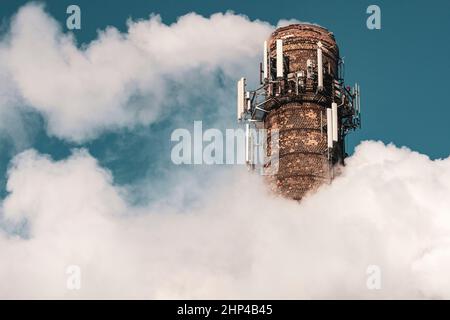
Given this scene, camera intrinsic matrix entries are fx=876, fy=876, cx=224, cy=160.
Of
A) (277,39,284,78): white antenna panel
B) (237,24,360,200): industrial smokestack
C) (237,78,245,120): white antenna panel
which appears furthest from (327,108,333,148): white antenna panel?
(237,78,245,120): white antenna panel

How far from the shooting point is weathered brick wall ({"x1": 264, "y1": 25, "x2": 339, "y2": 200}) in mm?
49938

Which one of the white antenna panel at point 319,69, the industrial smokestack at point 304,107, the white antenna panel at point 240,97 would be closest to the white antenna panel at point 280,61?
the industrial smokestack at point 304,107

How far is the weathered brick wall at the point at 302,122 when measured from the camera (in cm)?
4994

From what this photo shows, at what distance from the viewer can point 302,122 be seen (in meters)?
50.9

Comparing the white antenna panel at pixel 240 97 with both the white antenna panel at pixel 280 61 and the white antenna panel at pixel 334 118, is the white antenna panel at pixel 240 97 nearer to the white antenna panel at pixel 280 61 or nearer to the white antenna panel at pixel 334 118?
the white antenna panel at pixel 280 61

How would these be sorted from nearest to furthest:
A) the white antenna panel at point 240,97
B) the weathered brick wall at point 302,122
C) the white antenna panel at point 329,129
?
1. the white antenna panel at point 329,129
2. the weathered brick wall at point 302,122
3. the white antenna panel at point 240,97

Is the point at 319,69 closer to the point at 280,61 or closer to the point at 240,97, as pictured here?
the point at 280,61

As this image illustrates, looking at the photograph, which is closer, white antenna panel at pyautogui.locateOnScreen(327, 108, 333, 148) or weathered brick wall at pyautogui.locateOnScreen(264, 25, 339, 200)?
white antenna panel at pyautogui.locateOnScreen(327, 108, 333, 148)

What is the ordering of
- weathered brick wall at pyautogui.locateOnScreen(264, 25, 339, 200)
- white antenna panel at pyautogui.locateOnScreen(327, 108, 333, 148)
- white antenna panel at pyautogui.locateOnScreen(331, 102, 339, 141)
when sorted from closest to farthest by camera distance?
white antenna panel at pyautogui.locateOnScreen(327, 108, 333, 148) → white antenna panel at pyautogui.locateOnScreen(331, 102, 339, 141) → weathered brick wall at pyautogui.locateOnScreen(264, 25, 339, 200)

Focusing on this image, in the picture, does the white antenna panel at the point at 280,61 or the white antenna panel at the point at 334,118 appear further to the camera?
the white antenna panel at the point at 280,61

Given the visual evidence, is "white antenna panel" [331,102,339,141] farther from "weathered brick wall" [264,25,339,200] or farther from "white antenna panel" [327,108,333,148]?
"weathered brick wall" [264,25,339,200]

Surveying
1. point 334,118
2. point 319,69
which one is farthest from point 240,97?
point 334,118

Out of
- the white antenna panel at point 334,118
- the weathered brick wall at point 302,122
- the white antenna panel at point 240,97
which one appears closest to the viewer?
the white antenna panel at point 334,118
